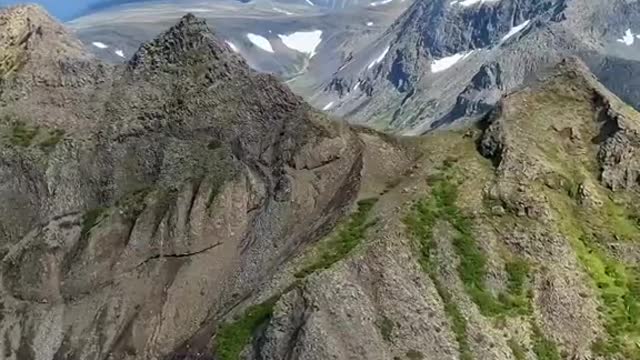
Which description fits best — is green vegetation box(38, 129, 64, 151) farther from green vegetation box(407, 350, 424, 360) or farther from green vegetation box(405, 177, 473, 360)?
green vegetation box(407, 350, 424, 360)

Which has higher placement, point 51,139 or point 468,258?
point 468,258

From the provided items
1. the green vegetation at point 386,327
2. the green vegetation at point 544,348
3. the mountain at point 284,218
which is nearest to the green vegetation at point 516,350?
the mountain at point 284,218

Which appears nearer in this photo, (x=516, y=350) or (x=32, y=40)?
(x=516, y=350)

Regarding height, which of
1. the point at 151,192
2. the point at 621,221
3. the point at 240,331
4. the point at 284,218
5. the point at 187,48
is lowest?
the point at 151,192

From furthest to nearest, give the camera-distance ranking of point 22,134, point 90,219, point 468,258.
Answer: point 22,134
point 90,219
point 468,258

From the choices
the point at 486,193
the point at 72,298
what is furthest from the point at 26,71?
the point at 486,193

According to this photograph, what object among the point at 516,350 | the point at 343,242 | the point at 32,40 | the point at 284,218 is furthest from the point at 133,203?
the point at 516,350

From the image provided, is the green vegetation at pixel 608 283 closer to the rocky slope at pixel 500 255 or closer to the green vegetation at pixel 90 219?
the rocky slope at pixel 500 255

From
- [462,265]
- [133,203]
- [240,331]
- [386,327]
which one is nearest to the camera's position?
[386,327]

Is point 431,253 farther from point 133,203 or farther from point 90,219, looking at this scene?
point 90,219
